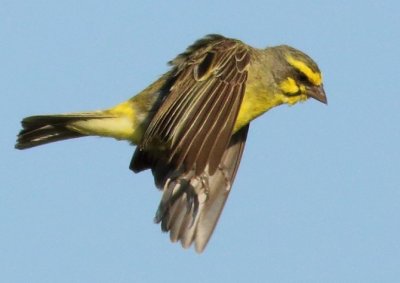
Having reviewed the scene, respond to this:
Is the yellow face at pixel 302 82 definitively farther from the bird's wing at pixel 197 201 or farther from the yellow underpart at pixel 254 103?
the bird's wing at pixel 197 201

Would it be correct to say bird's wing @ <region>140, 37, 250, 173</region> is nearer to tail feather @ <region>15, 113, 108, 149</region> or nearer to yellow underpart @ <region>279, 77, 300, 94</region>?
yellow underpart @ <region>279, 77, 300, 94</region>

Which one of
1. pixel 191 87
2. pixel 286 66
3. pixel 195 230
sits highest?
pixel 286 66

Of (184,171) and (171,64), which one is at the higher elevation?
(171,64)

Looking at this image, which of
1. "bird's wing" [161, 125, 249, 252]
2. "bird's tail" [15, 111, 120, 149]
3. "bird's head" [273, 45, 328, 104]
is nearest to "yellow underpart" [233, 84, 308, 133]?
"bird's head" [273, 45, 328, 104]

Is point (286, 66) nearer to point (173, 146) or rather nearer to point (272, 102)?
point (272, 102)

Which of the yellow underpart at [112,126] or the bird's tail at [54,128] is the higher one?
the yellow underpart at [112,126]

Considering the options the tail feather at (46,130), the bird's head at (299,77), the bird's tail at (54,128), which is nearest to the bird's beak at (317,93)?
the bird's head at (299,77)

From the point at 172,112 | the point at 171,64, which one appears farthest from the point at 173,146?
the point at 171,64
